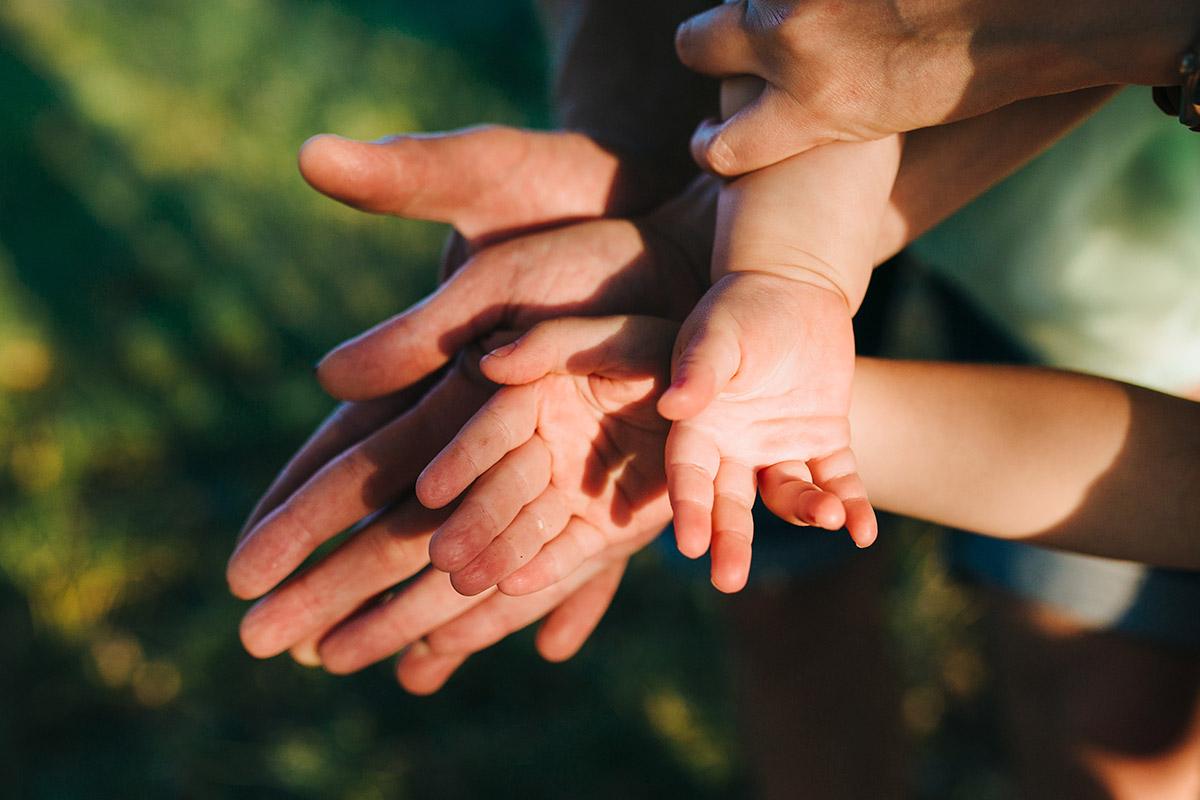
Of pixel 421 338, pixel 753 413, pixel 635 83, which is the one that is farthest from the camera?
pixel 635 83

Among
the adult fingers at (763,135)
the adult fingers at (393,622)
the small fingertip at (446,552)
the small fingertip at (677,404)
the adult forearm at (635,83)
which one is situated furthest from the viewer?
the adult forearm at (635,83)

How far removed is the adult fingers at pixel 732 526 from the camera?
73cm

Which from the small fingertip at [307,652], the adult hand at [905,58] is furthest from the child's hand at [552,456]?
the small fingertip at [307,652]

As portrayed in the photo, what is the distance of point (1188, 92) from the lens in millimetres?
776

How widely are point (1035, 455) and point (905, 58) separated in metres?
0.39

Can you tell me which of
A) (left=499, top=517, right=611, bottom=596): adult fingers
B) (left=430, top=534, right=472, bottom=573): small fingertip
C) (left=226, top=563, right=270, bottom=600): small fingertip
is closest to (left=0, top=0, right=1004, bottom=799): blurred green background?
(left=226, top=563, right=270, bottom=600): small fingertip

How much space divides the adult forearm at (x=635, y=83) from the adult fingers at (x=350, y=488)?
1.30ft

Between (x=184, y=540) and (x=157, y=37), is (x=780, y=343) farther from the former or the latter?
(x=157, y=37)

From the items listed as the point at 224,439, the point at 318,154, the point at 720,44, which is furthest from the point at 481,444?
the point at 224,439

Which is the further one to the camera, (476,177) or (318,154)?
(476,177)

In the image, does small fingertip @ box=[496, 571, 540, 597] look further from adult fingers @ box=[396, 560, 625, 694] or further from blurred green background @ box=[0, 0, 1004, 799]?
blurred green background @ box=[0, 0, 1004, 799]

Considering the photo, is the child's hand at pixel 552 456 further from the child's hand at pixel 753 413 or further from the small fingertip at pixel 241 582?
the small fingertip at pixel 241 582

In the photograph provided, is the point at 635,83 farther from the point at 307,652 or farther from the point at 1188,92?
the point at 307,652

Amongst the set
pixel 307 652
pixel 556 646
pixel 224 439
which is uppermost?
pixel 307 652
